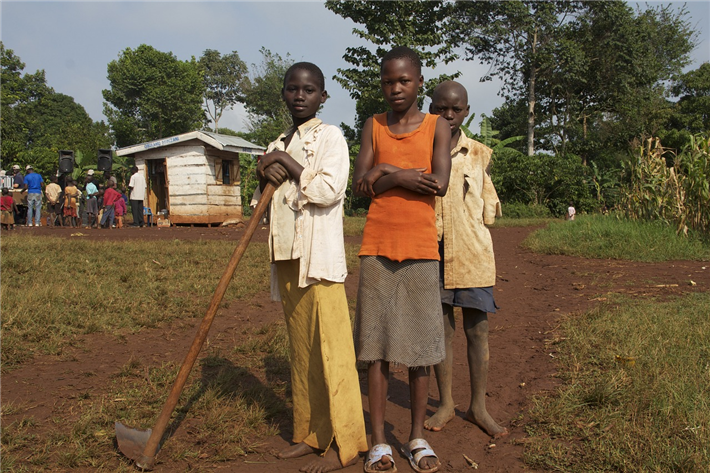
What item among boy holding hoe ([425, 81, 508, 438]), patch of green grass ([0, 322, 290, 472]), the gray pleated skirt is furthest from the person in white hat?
the gray pleated skirt

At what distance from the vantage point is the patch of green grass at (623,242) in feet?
28.3

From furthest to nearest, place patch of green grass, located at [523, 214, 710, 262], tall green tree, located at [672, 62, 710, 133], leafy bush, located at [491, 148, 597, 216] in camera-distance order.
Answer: tall green tree, located at [672, 62, 710, 133] < leafy bush, located at [491, 148, 597, 216] < patch of green grass, located at [523, 214, 710, 262]

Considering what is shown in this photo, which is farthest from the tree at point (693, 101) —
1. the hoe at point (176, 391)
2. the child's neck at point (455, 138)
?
the hoe at point (176, 391)

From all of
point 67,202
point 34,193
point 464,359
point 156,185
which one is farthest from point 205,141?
point 464,359

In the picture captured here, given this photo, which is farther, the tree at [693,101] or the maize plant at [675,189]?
the tree at [693,101]

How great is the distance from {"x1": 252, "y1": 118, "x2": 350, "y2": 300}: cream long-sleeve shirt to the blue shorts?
2.23ft

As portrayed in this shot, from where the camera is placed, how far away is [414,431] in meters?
2.71

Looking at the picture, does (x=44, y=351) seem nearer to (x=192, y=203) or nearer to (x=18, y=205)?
(x=192, y=203)

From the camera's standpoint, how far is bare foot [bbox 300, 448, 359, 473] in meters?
2.62

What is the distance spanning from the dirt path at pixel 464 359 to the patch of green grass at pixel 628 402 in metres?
0.18

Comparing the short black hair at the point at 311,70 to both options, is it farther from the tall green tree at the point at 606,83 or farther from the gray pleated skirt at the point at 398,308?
the tall green tree at the point at 606,83

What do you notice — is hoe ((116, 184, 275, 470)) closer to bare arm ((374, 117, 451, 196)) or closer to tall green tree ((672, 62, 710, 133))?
bare arm ((374, 117, 451, 196))

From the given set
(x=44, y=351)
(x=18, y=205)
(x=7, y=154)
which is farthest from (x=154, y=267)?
(x=7, y=154)

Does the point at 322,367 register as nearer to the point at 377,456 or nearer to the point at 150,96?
the point at 377,456
